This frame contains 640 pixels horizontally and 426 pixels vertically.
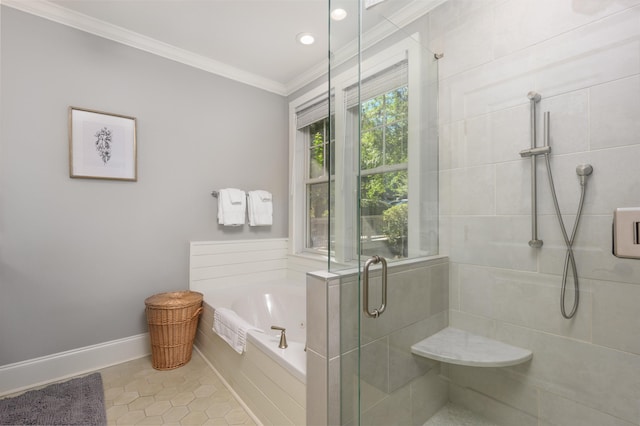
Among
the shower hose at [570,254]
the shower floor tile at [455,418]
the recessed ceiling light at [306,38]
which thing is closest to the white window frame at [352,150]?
the shower hose at [570,254]

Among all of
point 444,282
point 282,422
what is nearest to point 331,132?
point 444,282

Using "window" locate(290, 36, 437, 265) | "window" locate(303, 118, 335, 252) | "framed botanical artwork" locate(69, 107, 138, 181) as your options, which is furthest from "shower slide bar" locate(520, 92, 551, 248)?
"framed botanical artwork" locate(69, 107, 138, 181)

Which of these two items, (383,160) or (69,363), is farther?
(69,363)

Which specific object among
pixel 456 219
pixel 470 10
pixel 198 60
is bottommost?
pixel 456 219

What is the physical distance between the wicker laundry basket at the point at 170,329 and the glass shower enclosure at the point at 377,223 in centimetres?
147

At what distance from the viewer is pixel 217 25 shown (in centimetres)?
225

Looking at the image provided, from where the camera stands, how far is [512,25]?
4.66 ft

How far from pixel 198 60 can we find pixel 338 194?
2.24m

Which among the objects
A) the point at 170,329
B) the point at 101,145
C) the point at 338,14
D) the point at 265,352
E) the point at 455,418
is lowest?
the point at 455,418

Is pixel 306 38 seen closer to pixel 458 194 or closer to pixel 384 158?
pixel 384 158

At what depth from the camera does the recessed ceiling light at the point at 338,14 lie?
1178mm

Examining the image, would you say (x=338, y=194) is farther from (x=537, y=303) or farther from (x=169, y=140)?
(x=169, y=140)

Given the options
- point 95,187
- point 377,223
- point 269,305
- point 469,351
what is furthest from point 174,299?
point 469,351

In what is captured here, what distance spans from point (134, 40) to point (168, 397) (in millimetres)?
2614
